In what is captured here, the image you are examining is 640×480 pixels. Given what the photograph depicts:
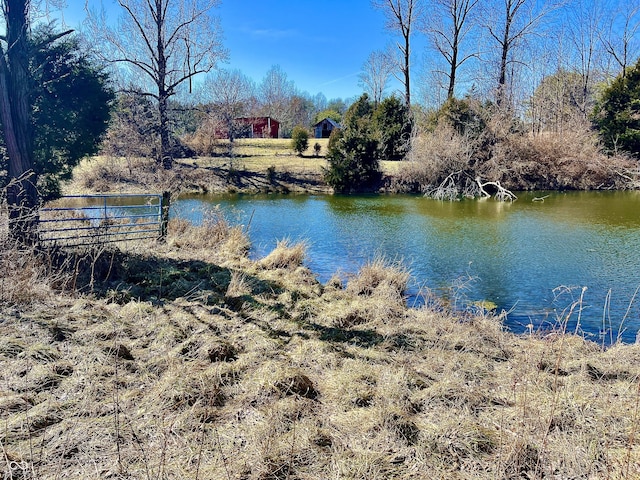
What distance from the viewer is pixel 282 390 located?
3469mm

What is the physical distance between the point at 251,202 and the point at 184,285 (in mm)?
15386

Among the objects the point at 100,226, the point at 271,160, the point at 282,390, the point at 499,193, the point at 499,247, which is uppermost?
the point at 271,160

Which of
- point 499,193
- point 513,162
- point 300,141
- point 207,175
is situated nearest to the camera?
point 499,193

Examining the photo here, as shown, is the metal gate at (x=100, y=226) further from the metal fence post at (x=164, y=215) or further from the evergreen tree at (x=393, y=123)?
the evergreen tree at (x=393, y=123)

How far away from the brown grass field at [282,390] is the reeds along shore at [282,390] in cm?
2

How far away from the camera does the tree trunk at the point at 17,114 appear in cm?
624

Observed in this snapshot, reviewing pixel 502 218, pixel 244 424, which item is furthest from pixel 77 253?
pixel 502 218

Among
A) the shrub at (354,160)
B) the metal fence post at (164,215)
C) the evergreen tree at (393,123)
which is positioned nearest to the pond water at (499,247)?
the metal fence post at (164,215)

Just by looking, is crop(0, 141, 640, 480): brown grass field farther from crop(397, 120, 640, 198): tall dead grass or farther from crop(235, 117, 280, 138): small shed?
crop(235, 117, 280, 138): small shed

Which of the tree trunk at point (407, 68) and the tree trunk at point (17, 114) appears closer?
the tree trunk at point (17, 114)

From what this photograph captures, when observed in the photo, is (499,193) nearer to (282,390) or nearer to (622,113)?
(622,113)

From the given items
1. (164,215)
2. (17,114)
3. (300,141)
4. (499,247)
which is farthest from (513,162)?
(17,114)

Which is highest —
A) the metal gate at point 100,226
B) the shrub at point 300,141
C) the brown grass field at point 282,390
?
the shrub at point 300,141

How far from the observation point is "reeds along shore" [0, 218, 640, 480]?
103 inches
